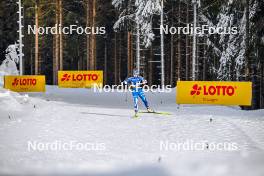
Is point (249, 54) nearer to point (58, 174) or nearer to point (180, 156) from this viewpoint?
point (180, 156)

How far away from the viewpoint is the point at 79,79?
30391mm

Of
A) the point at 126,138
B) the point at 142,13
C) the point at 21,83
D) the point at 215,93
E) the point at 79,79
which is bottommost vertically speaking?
the point at 126,138

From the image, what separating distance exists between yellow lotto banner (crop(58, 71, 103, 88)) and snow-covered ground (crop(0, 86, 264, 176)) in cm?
1022

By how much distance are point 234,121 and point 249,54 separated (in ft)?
21.2

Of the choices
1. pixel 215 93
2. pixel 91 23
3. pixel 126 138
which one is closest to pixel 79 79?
pixel 91 23

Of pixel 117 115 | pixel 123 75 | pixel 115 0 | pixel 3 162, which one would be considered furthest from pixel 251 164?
pixel 123 75

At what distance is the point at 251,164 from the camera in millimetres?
6512

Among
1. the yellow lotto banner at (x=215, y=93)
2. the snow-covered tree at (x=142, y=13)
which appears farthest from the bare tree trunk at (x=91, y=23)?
the yellow lotto banner at (x=215, y=93)

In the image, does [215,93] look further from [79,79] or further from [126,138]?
[79,79]

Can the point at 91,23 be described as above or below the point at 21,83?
above

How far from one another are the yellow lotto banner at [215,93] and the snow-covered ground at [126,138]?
0.48 metres

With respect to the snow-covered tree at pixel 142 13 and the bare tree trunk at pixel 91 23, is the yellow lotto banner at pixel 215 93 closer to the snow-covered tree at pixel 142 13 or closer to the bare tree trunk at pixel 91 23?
the snow-covered tree at pixel 142 13

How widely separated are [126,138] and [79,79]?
18958 millimetres

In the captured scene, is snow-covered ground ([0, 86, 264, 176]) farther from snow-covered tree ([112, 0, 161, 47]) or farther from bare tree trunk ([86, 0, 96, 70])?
bare tree trunk ([86, 0, 96, 70])
